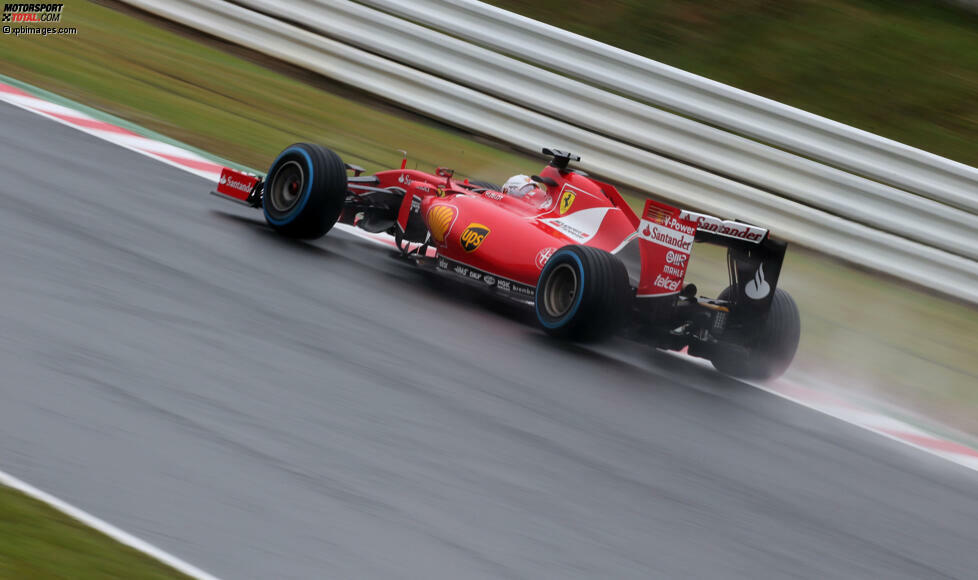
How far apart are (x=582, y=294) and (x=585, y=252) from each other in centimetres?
23

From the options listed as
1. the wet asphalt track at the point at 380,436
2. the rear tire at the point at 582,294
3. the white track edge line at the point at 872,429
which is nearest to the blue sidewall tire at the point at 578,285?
the rear tire at the point at 582,294

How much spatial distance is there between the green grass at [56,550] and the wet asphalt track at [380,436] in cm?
13

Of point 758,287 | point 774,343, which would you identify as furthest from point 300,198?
point 774,343

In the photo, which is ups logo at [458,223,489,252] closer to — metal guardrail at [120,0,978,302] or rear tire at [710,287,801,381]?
rear tire at [710,287,801,381]

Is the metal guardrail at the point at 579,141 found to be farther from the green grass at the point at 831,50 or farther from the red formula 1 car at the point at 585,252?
the red formula 1 car at the point at 585,252

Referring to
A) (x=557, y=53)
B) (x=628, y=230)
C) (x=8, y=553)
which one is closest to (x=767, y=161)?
(x=557, y=53)

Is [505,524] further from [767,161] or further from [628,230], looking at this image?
[767,161]

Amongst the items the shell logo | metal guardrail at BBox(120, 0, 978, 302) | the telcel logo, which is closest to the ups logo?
the shell logo

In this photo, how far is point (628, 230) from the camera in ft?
23.3

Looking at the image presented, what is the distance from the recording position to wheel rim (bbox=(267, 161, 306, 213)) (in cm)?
779

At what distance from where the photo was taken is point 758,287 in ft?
22.3

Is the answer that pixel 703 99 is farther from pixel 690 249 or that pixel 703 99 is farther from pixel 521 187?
pixel 690 249

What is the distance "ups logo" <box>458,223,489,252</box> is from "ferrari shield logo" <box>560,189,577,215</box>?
50 cm

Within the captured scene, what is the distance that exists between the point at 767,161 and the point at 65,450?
7.67 meters
